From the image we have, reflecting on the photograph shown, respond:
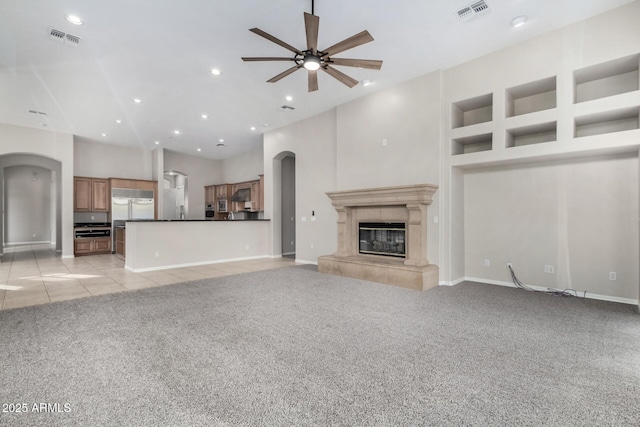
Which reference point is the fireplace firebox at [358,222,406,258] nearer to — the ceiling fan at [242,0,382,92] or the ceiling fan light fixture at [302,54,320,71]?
the ceiling fan at [242,0,382,92]

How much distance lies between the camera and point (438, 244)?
16.3 ft

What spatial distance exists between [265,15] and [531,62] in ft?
11.7

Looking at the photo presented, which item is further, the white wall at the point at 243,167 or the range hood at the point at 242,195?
the white wall at the point at 243,167

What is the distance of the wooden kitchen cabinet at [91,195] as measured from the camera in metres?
8.98

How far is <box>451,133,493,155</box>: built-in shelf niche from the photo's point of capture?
490cm

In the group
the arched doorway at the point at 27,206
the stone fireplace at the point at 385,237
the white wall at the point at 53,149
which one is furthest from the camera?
the arched doorway at the point at 27,206

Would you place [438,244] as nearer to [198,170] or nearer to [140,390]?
[140,390]

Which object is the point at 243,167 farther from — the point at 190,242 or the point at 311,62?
the point at 311,62

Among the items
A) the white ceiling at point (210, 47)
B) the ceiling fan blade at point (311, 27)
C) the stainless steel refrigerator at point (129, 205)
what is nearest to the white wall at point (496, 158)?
the white ceiling at point (210, 47)

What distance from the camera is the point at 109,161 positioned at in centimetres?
974

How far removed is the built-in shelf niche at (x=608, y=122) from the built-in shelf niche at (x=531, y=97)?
20.6 inches

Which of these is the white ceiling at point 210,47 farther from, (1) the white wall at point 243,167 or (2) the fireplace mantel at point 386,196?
(1) the white wall at point 243,167

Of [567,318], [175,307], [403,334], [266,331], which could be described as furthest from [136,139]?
[567,318]

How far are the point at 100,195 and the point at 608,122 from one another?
462 inches
